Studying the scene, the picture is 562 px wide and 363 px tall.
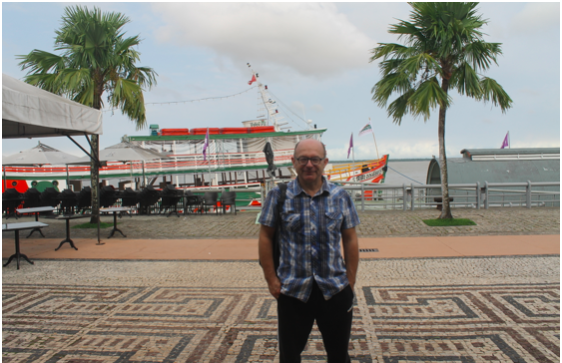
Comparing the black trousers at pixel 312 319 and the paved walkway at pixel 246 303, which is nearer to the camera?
the black trousers at pixel 312 319

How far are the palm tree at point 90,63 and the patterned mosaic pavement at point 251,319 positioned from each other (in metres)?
6.50

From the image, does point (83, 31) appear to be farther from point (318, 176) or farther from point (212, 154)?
point (212, 154)

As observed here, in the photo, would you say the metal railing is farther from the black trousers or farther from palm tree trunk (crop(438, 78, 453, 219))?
the black trousers

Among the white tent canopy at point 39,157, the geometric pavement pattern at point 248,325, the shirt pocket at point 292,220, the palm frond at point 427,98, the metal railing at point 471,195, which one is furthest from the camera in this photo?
the white tent canopy at point 39,157

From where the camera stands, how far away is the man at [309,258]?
7.80 ft

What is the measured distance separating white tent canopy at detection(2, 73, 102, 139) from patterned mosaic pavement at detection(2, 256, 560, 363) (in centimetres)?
261

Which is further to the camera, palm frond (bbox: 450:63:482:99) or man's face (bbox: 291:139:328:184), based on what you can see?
palm frond (bbox: 450:63:482:99)

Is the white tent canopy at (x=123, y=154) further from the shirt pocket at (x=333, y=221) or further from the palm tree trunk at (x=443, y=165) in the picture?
the shirt pocket at (x=333, y=221)

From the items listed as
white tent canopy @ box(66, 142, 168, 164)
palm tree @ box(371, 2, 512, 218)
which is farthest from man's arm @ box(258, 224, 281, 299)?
white tent canopy @ box(66, 142, 168, 164)

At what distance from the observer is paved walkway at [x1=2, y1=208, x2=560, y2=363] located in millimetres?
3475

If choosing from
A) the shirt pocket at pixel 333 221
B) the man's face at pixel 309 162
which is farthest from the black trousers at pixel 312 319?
the man's face at pixel 309 162

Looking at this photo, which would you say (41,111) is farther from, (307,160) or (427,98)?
(427,98)

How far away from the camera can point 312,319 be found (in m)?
2.44

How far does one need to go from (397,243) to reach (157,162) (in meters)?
22.3
